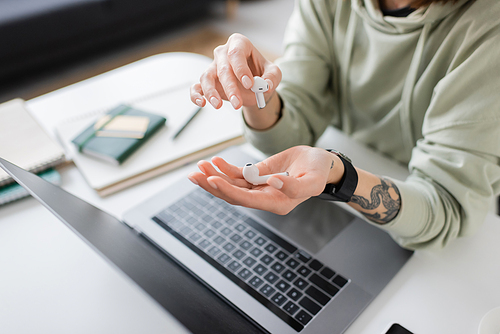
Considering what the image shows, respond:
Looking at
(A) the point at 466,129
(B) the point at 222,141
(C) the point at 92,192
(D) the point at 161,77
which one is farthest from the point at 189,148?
(A) the point at 466,129

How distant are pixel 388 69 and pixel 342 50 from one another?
123 millimetres

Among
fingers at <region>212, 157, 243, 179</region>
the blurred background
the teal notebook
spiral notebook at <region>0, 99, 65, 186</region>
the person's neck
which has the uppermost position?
the person's neck

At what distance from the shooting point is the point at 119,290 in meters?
0.61

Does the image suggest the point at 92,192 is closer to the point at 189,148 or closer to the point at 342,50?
the point at 189,148

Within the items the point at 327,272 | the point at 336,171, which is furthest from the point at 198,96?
the point at 327,272

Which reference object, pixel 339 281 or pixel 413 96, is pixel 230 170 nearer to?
pixel 339 281

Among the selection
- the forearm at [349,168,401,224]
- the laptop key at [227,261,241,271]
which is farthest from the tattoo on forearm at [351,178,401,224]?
the laptop key at [227,261,241,271]

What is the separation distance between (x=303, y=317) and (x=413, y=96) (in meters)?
0.48

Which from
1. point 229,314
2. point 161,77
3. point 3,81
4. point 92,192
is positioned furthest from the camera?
point 3,81

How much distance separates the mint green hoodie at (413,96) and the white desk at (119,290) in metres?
0.06

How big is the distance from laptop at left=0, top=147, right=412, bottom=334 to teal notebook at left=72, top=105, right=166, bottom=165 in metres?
0.15

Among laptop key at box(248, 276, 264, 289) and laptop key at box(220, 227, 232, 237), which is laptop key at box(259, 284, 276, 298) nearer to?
laptop key at box(248, 276, 264, 289)

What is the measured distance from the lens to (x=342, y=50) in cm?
87

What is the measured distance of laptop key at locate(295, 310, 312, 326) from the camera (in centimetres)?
54
